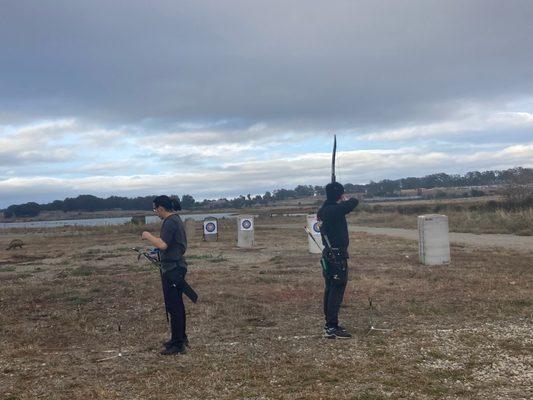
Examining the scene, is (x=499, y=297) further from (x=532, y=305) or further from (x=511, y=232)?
(x=511, y=232)

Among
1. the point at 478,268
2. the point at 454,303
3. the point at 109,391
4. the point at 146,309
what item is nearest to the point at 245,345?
the point at 109,391

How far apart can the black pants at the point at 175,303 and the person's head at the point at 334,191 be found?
2338 mm

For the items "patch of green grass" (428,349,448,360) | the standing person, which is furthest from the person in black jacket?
the standing person

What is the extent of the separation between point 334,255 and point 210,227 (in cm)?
2524

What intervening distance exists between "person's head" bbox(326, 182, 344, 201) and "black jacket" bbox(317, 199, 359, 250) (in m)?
0.12

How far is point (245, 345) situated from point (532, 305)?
4.94m

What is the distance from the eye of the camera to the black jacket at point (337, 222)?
7.70 metres

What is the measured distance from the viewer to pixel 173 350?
6871 mm

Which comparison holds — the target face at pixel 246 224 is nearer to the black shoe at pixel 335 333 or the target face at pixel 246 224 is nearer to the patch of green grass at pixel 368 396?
the black shoe at pixel 335 333

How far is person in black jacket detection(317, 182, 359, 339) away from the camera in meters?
7.52

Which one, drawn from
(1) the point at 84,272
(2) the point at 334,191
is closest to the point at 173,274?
(2) the point at 334,191

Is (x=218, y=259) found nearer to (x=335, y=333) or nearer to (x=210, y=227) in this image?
(x=210, y=227)

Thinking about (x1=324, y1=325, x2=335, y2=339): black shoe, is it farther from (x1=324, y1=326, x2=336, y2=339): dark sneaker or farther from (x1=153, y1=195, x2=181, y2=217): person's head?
(x1=153, y1=195, x2=181, y2=217): person's head

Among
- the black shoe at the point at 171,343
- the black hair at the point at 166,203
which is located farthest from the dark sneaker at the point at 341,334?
the black hair at the point at 166,203
